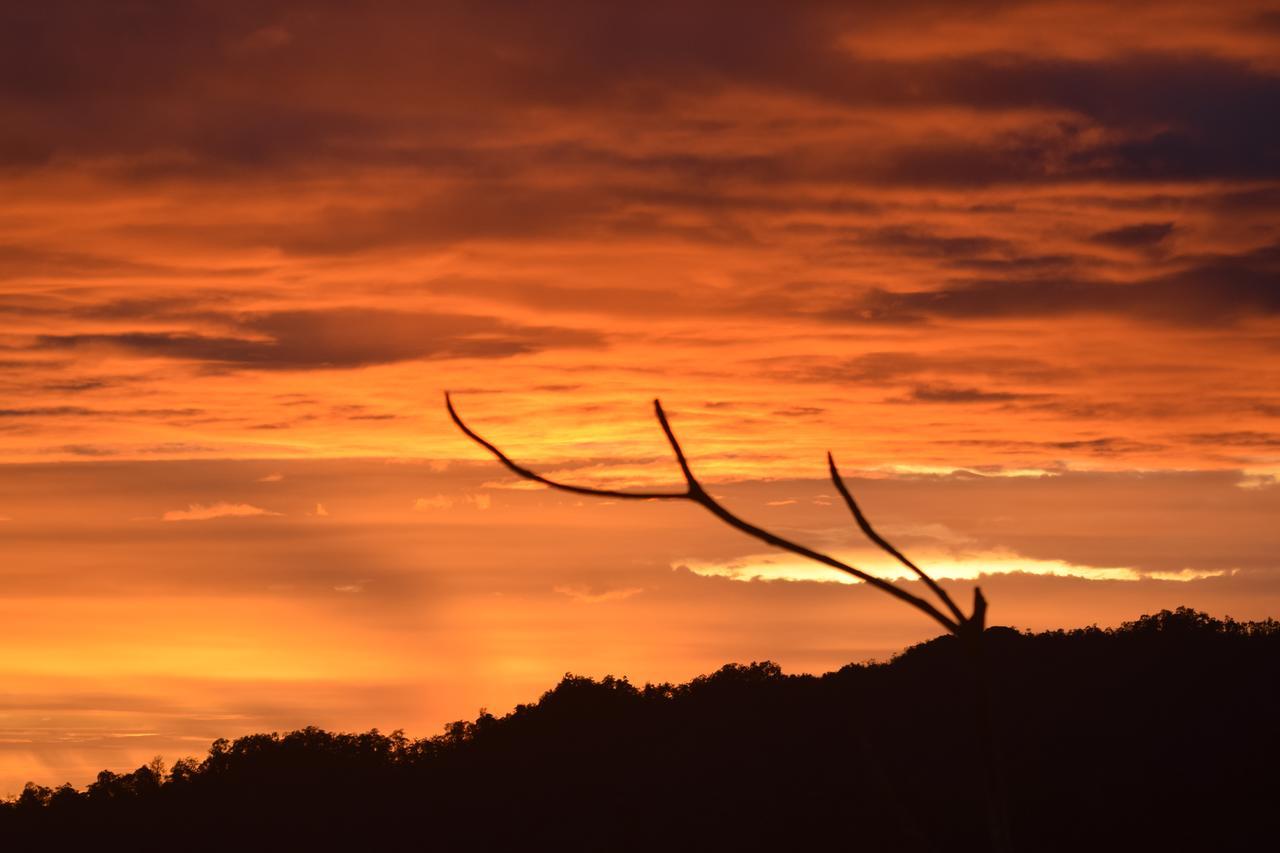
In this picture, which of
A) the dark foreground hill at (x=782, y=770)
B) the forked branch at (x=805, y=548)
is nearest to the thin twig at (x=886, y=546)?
the forked branch at (x=805, y=548)

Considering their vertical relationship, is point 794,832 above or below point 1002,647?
below

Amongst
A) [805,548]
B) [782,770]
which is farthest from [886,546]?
[782,770]

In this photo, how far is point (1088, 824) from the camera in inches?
2338

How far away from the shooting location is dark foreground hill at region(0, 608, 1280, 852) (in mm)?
60531

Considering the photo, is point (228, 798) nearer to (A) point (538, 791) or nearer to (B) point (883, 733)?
(A) point (538, 791)

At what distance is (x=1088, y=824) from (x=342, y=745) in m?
42.2

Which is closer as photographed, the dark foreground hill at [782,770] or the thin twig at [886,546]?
the thin twig at [886,546]

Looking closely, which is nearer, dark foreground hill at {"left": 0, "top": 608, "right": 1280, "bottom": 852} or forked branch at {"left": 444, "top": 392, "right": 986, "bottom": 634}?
forked branch at {"left": 444, "top": 392, "right": 986, "bottom": 634}

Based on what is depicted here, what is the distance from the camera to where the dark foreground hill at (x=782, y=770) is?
6053 centimetres

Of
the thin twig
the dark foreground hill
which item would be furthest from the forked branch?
the dark foreground hill

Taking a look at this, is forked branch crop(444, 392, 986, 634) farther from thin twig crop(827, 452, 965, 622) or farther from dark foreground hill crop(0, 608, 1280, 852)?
dark foreground hill crop(0, 608, 1280, 852)

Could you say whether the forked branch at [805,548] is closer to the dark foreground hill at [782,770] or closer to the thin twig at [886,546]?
the thin twig at [886,546]

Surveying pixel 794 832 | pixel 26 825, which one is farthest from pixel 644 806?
pixel 26 825

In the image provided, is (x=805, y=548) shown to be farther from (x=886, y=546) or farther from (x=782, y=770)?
(x=782, y=770)
